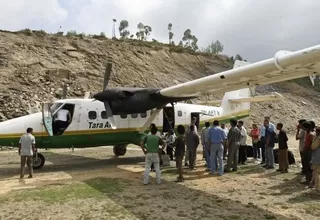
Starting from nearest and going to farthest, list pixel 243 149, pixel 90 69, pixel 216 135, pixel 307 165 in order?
pixel 307 165 < pixel 216 135 < pixel 243 149 < pixel 90 69

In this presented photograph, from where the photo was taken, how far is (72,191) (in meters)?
9.72

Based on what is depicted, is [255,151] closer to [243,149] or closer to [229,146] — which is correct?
[243,149]

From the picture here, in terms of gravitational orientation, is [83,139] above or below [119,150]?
above

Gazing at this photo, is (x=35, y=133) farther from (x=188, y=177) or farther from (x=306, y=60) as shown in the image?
(x=306, y=60)

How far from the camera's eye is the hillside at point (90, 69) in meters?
27.5

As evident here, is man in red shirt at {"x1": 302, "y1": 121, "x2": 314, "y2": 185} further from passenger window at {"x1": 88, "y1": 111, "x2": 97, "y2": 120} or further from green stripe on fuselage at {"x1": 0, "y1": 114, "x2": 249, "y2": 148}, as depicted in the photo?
passenger window at {"x1": 88, "y1": 111, "x2": 97, "y2": 120}

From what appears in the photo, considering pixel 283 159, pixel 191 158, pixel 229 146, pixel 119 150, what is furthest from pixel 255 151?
pixel 119 150

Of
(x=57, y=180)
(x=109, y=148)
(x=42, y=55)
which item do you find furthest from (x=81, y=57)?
(x=57, y=180)

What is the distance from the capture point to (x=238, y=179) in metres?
11.3

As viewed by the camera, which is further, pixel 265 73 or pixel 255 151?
pixel 255 151

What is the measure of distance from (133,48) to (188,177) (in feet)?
91.9

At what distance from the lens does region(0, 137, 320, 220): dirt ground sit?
7.64m

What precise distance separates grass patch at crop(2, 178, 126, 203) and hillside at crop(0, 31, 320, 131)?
630 inches

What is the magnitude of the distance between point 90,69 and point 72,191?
23654mm
